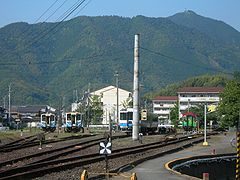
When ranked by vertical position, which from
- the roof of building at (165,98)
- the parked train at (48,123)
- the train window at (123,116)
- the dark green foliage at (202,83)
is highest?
the dark green foliage at (202,83)

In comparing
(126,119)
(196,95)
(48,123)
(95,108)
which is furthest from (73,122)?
(196,95)

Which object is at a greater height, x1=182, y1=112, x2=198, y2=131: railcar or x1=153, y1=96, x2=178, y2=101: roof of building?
x1=153, y1=96, x2=178, y2=101: roof of building

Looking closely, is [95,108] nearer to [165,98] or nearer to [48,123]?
[48,123]

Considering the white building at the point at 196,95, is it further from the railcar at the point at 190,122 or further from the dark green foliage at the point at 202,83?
the railcar at the point at 190,122

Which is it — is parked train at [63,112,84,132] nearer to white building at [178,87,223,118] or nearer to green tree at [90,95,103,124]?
green tree at [90,95,103,124]

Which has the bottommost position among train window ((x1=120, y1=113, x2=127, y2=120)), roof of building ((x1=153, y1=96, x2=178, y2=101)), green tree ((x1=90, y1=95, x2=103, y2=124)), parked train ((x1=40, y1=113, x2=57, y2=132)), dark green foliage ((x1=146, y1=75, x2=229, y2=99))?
parked train ((x1=40, y1=113, x2=57, y2=132))

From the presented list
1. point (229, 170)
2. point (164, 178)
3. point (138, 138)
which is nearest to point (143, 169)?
point (164, 178)

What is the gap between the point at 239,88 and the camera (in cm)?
6719

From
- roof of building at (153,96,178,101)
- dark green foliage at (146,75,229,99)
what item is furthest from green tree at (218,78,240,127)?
dark green foliage at (146,75,229,99)

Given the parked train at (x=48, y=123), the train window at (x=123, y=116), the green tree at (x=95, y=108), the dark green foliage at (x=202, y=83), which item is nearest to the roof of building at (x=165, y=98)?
the dark green foliage at (x=202, y=83)

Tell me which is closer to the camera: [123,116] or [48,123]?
[123,116]

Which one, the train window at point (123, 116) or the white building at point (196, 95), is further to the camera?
the white building at point (196, 95)

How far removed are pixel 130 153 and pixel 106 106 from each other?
12914 centimetres

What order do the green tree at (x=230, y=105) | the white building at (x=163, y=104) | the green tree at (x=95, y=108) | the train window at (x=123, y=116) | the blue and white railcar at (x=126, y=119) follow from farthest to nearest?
1. the white building at (x=163, y=104)
2. the green tree at (x=95, y=108)
3. the green tree at (x=230, y=105)
4. the train window at (x=123, y=116)
5. the blue and white railcar at (x=126, y=119)
